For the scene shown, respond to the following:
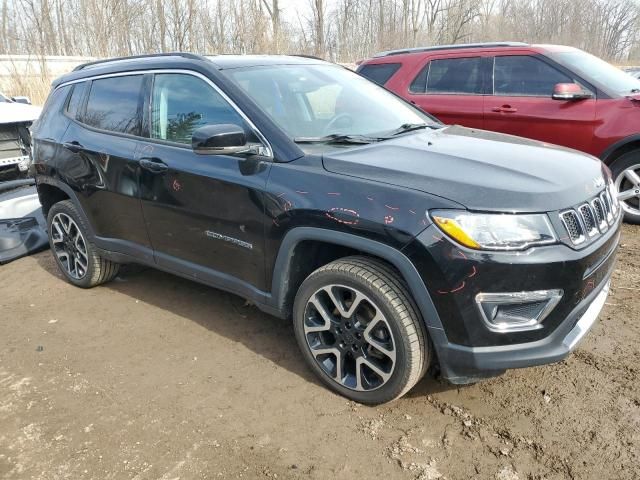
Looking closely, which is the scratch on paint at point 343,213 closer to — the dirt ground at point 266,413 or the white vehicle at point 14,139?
the dirt ground at point 266,413

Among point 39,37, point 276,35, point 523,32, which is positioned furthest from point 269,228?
point 523,32

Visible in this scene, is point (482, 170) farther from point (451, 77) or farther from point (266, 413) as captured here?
point (451, 77)

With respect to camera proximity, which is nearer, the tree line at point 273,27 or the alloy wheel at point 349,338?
the alloy wheel at point 349,338

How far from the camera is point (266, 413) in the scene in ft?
9.20

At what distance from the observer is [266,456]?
250cm

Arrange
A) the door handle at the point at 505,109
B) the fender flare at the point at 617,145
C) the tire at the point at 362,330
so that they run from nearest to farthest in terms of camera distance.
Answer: the tire at the point at 362,330, the fender flare at the point at 617,145, the door handle at the point at 505,109

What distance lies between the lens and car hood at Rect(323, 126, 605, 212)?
93.0 inches

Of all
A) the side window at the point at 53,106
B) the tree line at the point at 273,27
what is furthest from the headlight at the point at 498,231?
the tree line at the point at 273,27

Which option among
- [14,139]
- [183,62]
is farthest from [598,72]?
[14,139]

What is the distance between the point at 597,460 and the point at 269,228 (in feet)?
6.23

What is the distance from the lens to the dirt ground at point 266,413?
95.3 inches

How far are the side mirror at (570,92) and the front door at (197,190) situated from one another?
3834 millimetres

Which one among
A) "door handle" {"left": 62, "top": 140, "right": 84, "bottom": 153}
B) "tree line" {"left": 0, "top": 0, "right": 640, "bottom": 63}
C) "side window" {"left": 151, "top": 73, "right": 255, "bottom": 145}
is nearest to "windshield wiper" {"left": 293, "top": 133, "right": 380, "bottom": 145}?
"side window" {"left": 151, "top": 73, "right": 255, "bottom": 145}

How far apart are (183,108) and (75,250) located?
1870mm
